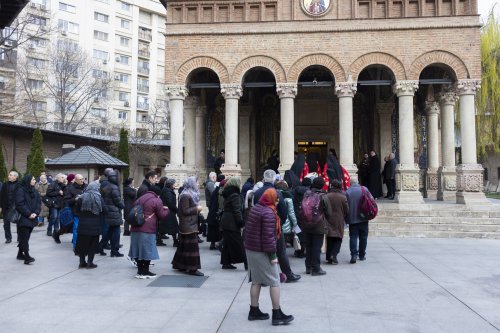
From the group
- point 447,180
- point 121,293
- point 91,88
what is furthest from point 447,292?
point 91,88

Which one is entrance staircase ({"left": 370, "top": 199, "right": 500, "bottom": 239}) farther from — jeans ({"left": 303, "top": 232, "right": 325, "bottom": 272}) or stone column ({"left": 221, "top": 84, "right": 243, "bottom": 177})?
Result: jeans ({"left": 303, "top": 232, "right": 325, "bottom": 272})

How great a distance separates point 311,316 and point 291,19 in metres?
13.6

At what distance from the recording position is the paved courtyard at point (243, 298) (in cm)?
510

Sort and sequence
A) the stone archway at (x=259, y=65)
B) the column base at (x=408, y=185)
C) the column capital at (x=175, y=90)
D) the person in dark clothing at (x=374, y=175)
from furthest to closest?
the person in dark clothing at (x=374, y=175), the column capital at (x=175, y=90), the stone archway at (x=259, y=65), the column base at (x=408, y=185)

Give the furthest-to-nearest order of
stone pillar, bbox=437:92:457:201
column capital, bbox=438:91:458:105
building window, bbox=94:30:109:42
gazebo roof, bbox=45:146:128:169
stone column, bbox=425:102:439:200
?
1. building window, bbox=94:30:109:42
2. stone column, bbox=425:102:439:200
3. column capital, bbox=438:91:458:105
4. stone pillar, bbox=437:92:457:201
5. gazebo roof, bbox=45:146:128:169

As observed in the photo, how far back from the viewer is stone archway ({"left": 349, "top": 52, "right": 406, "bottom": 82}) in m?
16.1

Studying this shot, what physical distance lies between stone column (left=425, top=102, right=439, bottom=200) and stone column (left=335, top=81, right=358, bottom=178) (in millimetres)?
5466

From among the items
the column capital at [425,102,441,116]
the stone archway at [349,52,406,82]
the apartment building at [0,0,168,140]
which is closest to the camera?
the stone archway at [349,52,406,82]

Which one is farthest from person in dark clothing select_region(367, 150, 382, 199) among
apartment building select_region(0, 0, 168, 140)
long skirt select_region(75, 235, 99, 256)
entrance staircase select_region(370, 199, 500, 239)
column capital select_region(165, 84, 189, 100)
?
apartment building select_region(0, 0, 168, 140)

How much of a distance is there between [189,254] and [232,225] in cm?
97

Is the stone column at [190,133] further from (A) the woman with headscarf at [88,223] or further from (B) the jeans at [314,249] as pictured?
(B) the jeans at [314,249]

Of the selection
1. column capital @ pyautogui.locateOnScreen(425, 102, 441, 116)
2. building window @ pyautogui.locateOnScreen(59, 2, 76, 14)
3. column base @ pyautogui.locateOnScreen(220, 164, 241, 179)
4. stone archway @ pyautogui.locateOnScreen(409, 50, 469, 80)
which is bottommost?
column base @ pyautogui.locateOnScreen(220, 164, 241, 179)

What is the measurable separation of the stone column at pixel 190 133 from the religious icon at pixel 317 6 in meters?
6.35

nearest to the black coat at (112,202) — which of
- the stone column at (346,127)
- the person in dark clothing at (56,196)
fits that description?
the person in dark clothing at (56,196)
